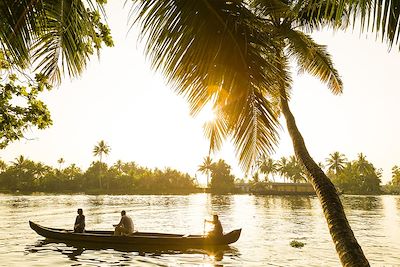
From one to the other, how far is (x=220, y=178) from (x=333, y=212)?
111 meters

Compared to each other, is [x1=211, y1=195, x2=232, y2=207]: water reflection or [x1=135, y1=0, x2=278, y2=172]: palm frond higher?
[x1=135, y1=0, x2=278, y2=172]: palm frond

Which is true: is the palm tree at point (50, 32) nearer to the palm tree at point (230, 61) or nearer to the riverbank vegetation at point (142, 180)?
the palm tree at point (230, 61)

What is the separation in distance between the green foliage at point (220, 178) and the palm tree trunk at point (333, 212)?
108 meters

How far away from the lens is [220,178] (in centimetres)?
11344

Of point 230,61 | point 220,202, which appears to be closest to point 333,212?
point 230,61

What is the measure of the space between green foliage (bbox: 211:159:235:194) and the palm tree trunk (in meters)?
108

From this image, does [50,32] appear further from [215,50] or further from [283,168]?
[283,168]

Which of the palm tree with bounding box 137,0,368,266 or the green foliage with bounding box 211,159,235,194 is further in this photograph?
the green foliage with bounding box 211,159,235,194

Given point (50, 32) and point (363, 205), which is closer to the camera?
point (50, 32)

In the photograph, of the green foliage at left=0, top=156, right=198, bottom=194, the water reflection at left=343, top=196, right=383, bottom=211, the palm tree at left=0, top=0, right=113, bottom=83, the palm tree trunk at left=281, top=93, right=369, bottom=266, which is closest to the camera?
the palm tree at left=0, top=0, right=113, bottom=83

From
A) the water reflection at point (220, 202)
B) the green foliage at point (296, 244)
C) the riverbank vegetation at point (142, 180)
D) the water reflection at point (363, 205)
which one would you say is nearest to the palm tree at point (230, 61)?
the green foliage at point (296, 244)

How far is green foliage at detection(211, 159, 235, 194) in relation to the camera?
369ft

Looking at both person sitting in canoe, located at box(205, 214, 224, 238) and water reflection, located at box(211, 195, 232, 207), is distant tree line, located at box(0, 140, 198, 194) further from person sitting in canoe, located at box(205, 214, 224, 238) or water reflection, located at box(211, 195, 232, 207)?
person sitting in canoe, located at box(205, 214, 224, 238)

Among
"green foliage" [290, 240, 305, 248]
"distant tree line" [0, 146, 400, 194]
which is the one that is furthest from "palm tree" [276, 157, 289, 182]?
"green foliage" [290, 240, 305, 248]
